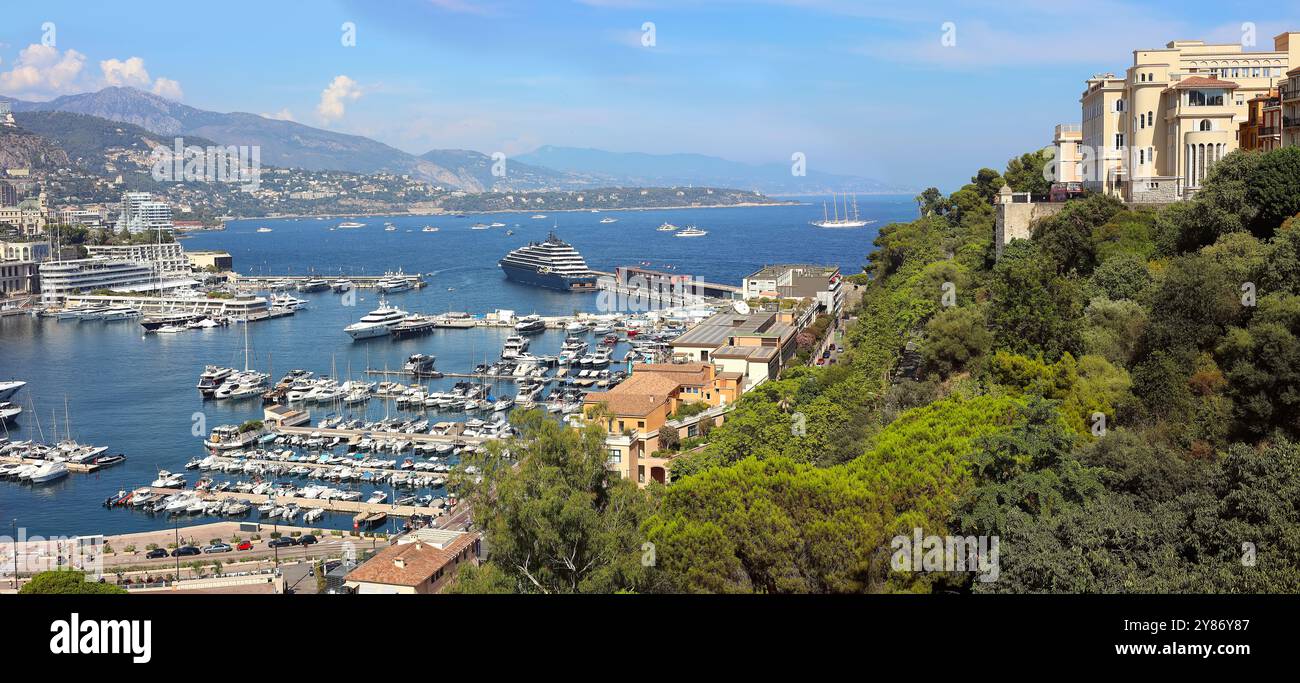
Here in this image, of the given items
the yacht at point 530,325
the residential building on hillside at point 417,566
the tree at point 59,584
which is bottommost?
the residential building on hillside at point 417,566

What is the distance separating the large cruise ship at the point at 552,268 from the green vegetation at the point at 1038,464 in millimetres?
31110

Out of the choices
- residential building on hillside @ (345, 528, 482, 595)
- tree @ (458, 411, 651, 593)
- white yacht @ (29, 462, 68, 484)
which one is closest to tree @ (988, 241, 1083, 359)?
tree @ (458, 411, 651, 593)

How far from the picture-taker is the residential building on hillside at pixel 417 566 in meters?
8.95

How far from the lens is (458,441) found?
17297 millimetres

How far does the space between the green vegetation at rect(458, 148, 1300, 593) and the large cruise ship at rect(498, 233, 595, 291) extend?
3111 centimetres

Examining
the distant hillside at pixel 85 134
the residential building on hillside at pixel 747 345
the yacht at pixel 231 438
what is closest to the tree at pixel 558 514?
the residential building on hillside at pixel 747 345

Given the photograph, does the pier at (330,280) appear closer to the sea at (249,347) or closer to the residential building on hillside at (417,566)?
the sea at (249,347)

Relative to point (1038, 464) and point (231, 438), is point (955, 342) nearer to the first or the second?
point (1038, 464)

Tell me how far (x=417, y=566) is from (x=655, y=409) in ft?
13.6

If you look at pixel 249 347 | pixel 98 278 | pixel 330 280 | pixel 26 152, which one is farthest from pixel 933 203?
pixel 26 152

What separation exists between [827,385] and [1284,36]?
770 cm

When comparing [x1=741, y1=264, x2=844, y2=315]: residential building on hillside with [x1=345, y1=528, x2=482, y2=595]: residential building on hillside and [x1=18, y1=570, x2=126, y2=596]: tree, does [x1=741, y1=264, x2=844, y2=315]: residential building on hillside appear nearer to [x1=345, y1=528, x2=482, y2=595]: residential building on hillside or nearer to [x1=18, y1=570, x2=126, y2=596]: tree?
[x1=345, y1=528, x2=482, y2=595]: residential building on hillside

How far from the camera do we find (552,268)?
41.8 m

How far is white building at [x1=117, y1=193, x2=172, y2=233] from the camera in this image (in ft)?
212
